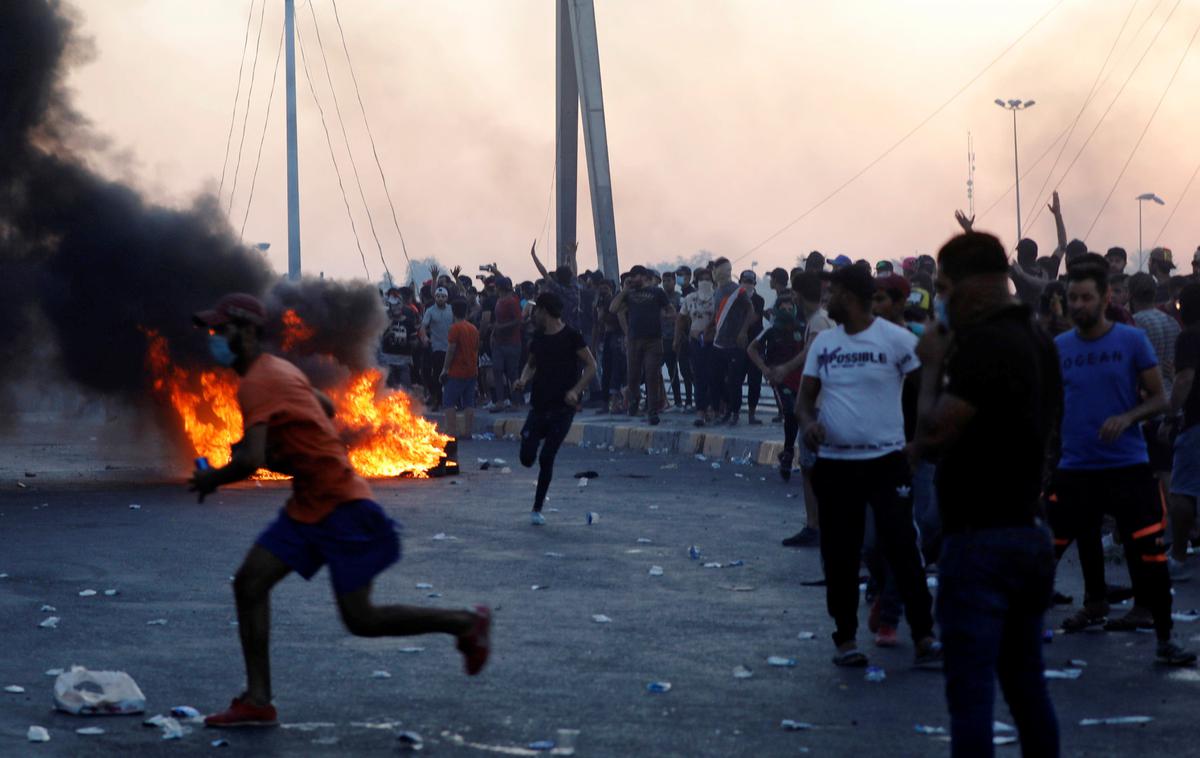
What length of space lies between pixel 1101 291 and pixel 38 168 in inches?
574

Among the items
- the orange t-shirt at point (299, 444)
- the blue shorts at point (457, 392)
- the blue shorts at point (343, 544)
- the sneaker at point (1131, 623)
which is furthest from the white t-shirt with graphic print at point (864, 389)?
the blue shorts at point (457, 392)

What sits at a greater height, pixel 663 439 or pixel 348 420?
pixel 348 420

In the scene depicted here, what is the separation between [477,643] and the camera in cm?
657

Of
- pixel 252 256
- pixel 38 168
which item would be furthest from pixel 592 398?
pixel 38 168

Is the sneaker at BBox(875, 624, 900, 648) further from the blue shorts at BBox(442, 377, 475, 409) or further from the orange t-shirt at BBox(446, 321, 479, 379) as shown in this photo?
the blue shorts at BBox(442, 377, 475, 409)

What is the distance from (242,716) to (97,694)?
70cm

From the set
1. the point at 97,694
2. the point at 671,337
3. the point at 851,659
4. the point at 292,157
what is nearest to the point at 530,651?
the point at 851,659

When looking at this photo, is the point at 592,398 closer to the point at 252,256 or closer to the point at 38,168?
the point at 252,256

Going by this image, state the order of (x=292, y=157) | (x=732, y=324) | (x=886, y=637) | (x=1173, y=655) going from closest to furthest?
1. (x=1173, y=655)
2. (x=886, y=637)
3. (x=732, y=324)
4. (x=292, y=157)

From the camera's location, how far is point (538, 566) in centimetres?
1105

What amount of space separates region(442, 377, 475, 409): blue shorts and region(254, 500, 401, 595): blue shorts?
16773 mm

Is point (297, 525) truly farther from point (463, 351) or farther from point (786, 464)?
point (463, 351)

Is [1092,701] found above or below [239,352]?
below

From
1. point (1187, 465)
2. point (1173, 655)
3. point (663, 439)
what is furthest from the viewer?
point (663, 439)
